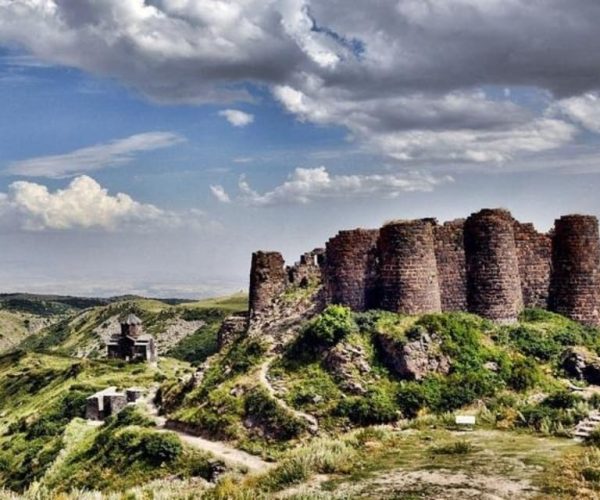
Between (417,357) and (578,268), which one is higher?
(578,268)

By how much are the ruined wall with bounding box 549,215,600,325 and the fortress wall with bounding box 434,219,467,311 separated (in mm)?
5364

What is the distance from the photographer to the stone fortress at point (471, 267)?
3344 cm

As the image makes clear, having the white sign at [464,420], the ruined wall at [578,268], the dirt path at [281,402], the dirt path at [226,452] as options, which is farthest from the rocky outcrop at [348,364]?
the ruined wall at [578,268]

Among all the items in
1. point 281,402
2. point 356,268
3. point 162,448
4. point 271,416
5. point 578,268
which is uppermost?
point 356,268

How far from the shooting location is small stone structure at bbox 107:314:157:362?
94.9 meters

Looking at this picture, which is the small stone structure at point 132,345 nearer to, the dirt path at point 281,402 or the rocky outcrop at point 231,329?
the rocky outcrop at point 231,329

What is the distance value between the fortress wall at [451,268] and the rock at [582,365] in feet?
18.5

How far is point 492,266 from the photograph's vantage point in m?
33.9

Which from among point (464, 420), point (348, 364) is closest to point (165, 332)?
point (348, 364)

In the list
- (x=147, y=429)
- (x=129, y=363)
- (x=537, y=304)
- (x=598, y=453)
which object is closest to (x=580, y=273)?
(x=537, y=304)

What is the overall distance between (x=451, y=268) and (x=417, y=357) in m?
6.15

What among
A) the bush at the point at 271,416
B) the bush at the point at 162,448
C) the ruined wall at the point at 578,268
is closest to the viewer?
the bush at the point at 271,416

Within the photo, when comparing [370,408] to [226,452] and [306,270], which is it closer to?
[226,452]

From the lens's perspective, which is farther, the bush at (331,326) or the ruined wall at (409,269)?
the ruined wall at (409,269)
